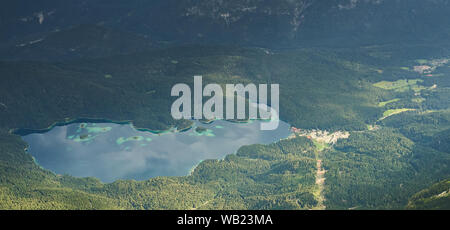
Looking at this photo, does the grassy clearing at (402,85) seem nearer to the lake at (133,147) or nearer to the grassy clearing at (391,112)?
the grassy clearing at (391,112)

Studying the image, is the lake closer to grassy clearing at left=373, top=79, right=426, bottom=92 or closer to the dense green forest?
the dense green forest

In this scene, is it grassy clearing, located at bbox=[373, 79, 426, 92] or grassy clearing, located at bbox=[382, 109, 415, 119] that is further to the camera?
grassy clearing, located at bbox=[373, 79, 426, 92]

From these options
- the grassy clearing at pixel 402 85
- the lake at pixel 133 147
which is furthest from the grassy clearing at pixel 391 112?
the lake at pixel 133 147

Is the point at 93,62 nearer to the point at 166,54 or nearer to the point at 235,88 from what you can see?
the point at 166,54

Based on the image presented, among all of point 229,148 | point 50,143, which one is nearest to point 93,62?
point 50,143

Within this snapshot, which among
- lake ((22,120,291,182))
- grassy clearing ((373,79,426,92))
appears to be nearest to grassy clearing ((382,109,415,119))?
grassy clearing ((373,79,426,92))
